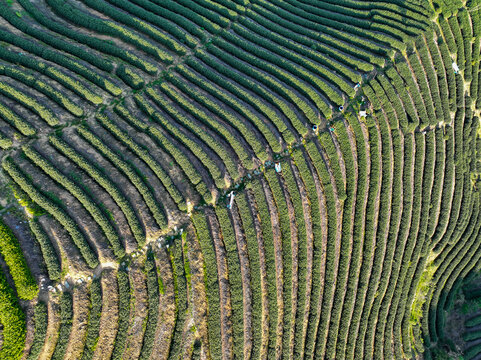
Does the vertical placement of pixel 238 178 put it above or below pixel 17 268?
above

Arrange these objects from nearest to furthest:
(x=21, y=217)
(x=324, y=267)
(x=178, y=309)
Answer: (x=21, y=217)
(x=178, y=309)
(x=324, y=267)

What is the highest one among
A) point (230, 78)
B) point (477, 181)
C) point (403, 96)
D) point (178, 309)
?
point (230, 78)

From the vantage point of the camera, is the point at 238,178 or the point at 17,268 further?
the point at 238,178

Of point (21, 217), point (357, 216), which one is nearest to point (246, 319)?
point (357, 216)

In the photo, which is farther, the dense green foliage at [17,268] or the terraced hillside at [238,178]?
the terraced hillside at [238,178]

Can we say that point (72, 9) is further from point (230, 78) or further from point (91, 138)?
point (230, 78)

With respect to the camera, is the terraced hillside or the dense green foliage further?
the terraced hillside

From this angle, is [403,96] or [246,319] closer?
[246,319]

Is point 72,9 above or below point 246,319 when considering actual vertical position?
above
